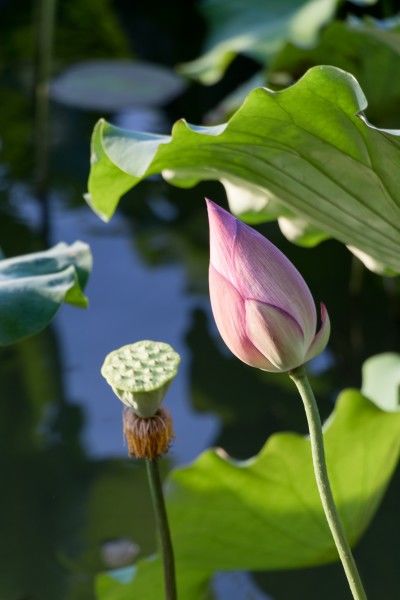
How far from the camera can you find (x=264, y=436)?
1.62 meters

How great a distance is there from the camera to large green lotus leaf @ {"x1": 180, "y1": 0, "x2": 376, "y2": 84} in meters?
2.00

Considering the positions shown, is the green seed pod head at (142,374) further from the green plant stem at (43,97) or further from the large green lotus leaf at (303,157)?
the green plant stem at (43,97)

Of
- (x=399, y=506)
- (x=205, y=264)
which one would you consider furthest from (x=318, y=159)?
(x=205, y=264)

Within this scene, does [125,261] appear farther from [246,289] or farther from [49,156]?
[246,289]

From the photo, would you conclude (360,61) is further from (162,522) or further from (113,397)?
(162,522)

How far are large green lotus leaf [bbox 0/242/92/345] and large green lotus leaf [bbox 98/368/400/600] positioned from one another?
224 mm

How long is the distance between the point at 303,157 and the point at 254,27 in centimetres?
141

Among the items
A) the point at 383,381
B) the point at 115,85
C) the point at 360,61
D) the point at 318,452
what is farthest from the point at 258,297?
the point at 115,85

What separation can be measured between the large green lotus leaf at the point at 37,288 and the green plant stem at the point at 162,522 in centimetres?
19

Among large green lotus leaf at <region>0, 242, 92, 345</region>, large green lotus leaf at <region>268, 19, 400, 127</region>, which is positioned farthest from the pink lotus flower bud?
large green lotus leaf at <region>268, 19, 400, 127</region>

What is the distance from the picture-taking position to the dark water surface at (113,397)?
1371 mm

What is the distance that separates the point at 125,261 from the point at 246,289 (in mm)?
1401

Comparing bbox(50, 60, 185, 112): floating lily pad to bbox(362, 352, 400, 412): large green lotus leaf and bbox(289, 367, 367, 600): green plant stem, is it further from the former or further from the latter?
bbox(289, 367, 367, 600): green plant stem

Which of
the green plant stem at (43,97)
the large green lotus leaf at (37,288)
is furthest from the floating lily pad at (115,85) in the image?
the large green lotus leaf at (37,288)
